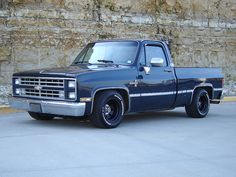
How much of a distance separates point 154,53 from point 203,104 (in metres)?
2.21

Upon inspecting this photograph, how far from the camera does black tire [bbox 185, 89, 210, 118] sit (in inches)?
471

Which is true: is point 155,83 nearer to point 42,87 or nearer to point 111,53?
point 111,53

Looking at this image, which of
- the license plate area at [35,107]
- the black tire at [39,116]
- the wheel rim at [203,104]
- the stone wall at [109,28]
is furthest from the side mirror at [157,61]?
the stone wall at [109,28]

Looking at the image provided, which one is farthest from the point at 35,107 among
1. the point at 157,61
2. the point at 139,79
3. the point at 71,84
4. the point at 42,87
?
the point at 157,61

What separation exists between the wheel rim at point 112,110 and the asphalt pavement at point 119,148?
33 centimetres

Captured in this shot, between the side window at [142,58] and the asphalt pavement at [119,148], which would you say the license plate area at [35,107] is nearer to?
the asphalt pavement at [119,148]

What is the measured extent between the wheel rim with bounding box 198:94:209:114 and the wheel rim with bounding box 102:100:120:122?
10.2ft

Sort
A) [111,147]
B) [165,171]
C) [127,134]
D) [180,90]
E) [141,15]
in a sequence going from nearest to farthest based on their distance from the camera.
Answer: [165,171] < [111,147] < [127,134] < [180,90] < [141,15]

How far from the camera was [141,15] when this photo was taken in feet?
68.4

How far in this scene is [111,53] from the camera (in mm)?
10656

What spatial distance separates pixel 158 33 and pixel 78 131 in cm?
1277

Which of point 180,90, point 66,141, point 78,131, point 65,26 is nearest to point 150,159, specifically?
point 66,141

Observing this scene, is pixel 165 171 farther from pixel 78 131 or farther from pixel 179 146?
pixel 78 131

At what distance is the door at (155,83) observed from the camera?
34.1 feet
